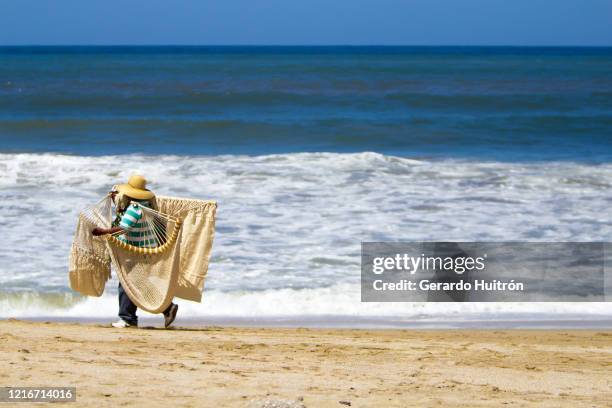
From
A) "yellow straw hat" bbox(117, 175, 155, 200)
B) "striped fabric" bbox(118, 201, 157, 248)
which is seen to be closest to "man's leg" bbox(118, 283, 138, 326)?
"striped fabric" bbox(118, 201, 157, 248)

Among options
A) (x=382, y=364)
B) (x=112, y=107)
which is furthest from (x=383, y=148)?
(x=382, y=364)

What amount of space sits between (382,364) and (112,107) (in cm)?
2701

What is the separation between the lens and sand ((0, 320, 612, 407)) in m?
5.48

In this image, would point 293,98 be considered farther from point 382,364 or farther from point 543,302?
point 382,364

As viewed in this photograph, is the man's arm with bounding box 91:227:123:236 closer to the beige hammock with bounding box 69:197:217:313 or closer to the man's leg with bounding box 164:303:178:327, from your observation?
the beige hammock with bounding box 69:197:217:313

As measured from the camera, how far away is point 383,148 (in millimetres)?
22672

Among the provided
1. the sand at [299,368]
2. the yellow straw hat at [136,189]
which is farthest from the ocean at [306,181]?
the yellow straw hat at [136,189]

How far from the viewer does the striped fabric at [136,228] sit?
746cm

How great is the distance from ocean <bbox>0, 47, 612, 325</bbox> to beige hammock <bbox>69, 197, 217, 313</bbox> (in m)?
1.28

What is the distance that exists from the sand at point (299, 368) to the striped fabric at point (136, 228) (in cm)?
67

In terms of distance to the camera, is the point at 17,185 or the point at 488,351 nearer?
the point at 488,351
